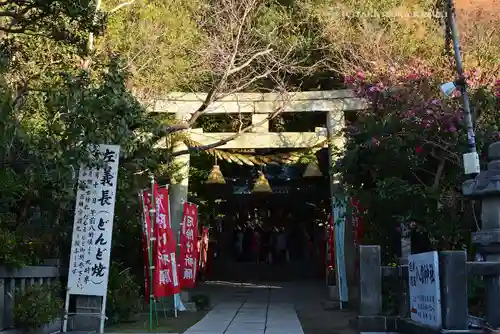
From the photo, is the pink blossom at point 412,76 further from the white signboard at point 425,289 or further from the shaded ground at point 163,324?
the shaded ground at point 163,324

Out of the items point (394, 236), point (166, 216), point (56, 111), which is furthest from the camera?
point (394, 236)

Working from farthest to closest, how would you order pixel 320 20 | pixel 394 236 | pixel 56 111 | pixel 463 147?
pixel 320 20
pixel 394 236
pixel 463 147
pixel 56 111

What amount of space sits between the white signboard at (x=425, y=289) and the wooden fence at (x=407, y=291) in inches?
2.9

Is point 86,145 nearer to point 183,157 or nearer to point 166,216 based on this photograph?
point 166,216

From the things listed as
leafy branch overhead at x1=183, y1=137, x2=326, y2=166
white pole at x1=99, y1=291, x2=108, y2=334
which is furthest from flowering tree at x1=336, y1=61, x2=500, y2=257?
white pole at x1=99, y1=291, x2=108, y2=334

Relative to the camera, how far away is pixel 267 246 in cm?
2623

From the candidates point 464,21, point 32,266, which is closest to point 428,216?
point 464,21

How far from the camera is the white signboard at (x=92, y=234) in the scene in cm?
955

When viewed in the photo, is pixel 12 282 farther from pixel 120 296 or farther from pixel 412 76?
pixel 412 76

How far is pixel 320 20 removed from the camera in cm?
1544

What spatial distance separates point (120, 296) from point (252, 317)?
9.49ft

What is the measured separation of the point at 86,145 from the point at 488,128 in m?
6.64

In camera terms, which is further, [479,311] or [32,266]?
[479,311]

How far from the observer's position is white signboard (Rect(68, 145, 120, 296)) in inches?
376
